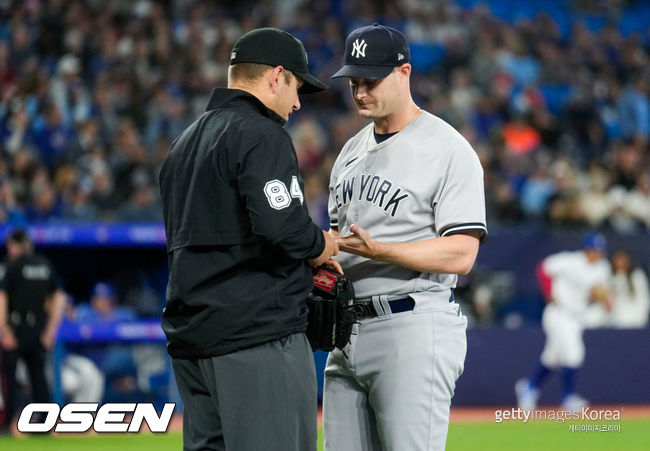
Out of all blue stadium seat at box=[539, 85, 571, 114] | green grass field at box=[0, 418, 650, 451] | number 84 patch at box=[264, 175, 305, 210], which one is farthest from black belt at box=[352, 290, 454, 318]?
Answer: blue stadium seat at box=[539, 85, 571, 114]

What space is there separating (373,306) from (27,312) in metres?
6.70

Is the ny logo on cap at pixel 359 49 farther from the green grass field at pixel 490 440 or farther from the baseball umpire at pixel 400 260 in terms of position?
the green grass field at pixel 490 440

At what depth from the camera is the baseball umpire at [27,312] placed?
9.86m

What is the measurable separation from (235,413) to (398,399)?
0.75 m

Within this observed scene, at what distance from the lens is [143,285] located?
11.7 metres

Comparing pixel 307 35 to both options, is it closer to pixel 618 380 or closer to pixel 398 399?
pixel 618 380

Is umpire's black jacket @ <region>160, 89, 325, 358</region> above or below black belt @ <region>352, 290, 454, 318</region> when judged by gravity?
above

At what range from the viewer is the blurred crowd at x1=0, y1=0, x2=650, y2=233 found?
40.0ft

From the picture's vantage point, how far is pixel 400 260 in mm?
3865

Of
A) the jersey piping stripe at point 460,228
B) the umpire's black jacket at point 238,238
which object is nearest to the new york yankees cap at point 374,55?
the umpire's black jacket at point 238,238

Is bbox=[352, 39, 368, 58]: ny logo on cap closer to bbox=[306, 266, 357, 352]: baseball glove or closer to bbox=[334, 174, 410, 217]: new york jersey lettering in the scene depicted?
bbox=[334, 174, 410, 217]: new york jersey lettering

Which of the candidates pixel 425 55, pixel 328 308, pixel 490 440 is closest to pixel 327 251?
pixel 328 308

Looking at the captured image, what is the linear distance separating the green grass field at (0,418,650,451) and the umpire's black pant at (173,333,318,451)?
515 cm

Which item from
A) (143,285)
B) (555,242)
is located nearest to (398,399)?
(143,285)
